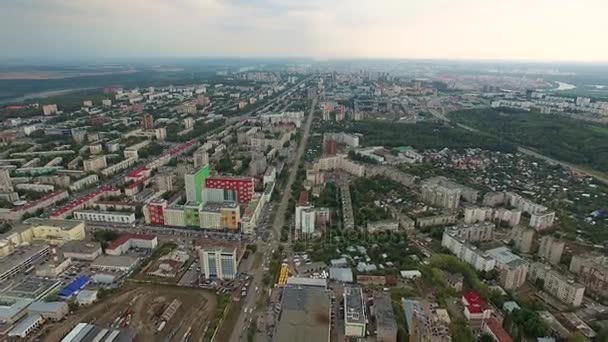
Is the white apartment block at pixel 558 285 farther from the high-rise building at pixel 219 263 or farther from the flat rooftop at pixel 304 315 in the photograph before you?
the high-rise building at pixel 219 263

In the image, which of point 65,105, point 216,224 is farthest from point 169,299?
point 65,105

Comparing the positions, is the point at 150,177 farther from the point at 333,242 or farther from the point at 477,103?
the point at 477,103

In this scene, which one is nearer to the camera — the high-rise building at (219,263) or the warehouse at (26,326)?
the warehouse at (26,326)

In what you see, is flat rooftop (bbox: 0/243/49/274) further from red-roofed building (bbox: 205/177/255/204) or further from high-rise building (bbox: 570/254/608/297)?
high-rise building (bbox: 570/254/608/297)

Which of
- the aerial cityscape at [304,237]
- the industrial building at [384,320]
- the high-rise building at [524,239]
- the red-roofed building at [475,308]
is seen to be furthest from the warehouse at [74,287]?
the high-rise building at [524,239]

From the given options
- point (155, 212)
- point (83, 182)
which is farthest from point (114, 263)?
point (83, 182)

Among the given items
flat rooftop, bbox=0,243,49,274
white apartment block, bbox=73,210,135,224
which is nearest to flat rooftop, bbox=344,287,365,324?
white apartment block, bbox=73,210,135,224
